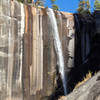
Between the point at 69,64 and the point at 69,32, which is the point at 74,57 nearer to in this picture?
the point at 69,64

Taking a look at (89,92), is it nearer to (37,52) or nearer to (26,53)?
(26,53)

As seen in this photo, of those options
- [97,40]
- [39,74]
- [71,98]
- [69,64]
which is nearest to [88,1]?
[97,40]

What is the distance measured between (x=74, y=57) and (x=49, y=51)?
185 centimetres

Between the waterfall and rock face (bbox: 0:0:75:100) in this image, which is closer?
rock face (bbox: 0:0:75:100)

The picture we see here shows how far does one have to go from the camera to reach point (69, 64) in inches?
349

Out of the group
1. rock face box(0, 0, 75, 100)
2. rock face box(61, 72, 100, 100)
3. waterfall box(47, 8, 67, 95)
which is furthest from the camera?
waterfall box(47, 8, 67, 95)

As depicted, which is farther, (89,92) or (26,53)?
(26,53)

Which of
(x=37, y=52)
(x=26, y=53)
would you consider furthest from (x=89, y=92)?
(x=37, y=52)

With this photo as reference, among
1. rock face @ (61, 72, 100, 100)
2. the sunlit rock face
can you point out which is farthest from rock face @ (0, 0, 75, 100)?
rock face @ (61, 72, 100, 100)

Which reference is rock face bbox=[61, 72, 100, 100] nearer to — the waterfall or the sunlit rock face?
the sunlit rock face

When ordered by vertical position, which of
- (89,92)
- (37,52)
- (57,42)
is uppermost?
(57,42)

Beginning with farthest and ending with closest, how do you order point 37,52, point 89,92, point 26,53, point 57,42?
point 57,42 → point 37,52 → point 26,53 → point 89,92

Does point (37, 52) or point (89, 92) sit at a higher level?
point (37, 52)

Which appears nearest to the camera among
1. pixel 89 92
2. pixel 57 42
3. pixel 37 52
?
pixel 89 92
